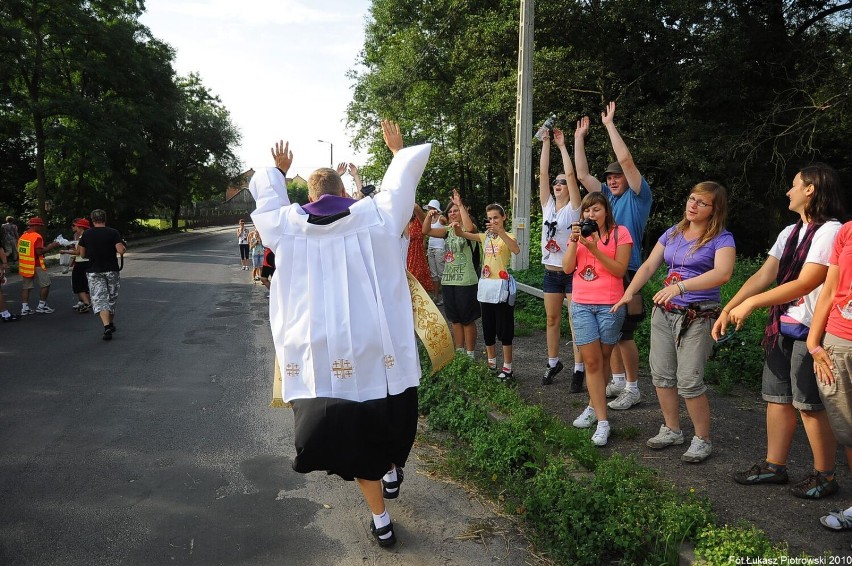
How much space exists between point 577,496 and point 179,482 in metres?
2.74

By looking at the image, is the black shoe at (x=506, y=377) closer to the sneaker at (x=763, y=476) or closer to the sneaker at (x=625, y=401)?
the sneaker at (x=625, y=401)

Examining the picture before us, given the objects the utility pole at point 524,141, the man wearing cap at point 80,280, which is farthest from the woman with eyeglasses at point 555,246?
the man wearing cap at point 80,280

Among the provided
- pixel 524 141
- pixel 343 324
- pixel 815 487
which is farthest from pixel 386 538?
pixel 524 141

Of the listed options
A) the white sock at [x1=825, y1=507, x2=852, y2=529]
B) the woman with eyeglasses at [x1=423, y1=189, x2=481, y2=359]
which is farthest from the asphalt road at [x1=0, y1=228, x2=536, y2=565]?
the woman with eyeglasses at [x1=423, y1=189, x2=481, y2=359]

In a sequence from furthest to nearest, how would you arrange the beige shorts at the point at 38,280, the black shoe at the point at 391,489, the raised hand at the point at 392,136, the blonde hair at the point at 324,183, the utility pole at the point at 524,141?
1. the utility pole at the point at 524,141
2. the beige shorts at the point at 38,280
3. the black shoe at the point at 391,489
4. the raised hand at the point at 392,136
5. the blonde hair at the point at 324,183

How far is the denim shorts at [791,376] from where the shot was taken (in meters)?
3.37

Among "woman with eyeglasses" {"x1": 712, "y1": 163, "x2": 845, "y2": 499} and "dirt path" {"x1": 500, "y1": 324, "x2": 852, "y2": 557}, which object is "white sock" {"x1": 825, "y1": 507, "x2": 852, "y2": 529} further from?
"woman with eyeglasses" {"x1": 712, "y1": 163, "x2": 845, "y2": 499}

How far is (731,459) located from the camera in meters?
4.05

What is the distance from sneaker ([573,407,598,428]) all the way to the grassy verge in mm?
180

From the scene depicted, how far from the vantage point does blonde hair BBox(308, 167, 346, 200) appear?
3.28 meters

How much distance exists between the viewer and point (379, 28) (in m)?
30.1

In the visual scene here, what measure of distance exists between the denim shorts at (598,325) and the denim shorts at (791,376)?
1.09 meters

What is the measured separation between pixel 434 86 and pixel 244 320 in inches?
664

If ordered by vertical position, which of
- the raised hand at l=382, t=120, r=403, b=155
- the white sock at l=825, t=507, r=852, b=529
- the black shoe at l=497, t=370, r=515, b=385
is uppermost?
the raised hand at l=382, t=120, r=403, b=155
